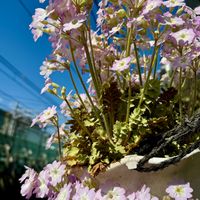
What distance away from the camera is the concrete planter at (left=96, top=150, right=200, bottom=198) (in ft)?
2.60

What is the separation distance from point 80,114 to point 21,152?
1326 cm

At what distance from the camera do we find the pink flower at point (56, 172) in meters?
0.89

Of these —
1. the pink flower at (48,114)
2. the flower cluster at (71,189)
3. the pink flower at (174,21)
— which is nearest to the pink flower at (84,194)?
the flower cluster at (71,189)

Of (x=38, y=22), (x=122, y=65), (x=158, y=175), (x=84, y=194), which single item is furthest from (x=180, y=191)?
(x=38, y=22)

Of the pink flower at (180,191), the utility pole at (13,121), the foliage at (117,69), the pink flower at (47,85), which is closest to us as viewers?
the pink flower at (180,191)

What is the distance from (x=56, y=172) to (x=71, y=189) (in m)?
0.07

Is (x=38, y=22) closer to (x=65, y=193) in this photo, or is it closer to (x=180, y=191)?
(x=65, y=193)

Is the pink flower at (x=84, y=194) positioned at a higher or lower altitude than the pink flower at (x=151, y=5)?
lower

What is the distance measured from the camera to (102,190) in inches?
33.2

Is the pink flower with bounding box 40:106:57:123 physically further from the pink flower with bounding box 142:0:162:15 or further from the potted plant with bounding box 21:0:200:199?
the pink flower with bounding box 142:0:162:15

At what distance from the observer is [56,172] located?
0.91 m

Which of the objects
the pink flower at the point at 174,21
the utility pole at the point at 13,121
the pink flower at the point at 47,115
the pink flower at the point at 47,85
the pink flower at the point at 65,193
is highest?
the utility pole at the point at 13,121

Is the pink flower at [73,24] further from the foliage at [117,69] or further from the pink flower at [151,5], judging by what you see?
A: the pink flower at [151,5]

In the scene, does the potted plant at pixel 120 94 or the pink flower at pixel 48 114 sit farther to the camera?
the pink flower at pixel 48 114
